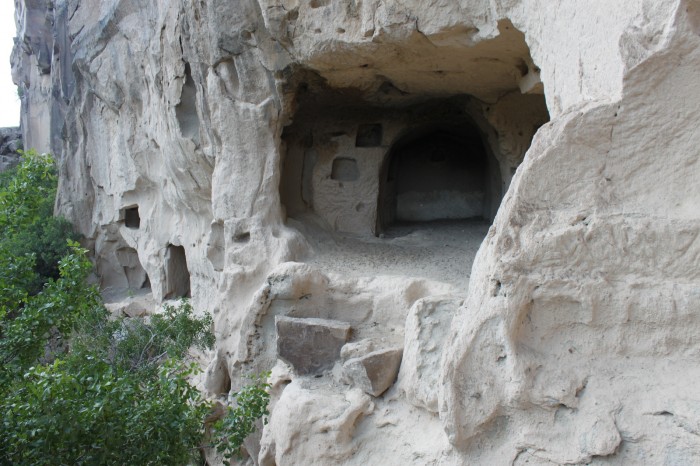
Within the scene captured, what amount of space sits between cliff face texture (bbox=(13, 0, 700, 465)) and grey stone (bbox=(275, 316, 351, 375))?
0.06 ft

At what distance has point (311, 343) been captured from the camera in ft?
12.1

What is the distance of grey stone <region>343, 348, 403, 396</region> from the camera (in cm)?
318

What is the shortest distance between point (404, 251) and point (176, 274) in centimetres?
348

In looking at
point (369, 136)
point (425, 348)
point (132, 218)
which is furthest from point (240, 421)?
point (132, 218)

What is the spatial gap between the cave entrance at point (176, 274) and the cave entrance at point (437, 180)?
261cm

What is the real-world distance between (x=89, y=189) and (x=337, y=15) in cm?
582

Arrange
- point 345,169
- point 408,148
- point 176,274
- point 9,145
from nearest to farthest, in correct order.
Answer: point 345,169 → point 408,148 → point 176,274 → point 9,145

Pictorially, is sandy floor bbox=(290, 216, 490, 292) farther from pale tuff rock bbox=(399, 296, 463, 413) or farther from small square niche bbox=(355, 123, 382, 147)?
small square niche bbox=(355, 123, 382, 147)

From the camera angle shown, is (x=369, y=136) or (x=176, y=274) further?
(x=176, y=274)

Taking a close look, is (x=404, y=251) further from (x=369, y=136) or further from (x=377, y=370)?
(x=377, y=370)

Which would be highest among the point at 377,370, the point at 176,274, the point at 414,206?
the point at 414,206

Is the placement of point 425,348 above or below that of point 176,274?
above

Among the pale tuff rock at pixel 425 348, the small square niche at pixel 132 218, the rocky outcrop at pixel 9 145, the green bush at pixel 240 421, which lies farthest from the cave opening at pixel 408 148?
the rocky outcrop at pixel 9 145

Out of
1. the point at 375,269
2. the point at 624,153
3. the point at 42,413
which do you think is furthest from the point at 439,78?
the point at 42,413
